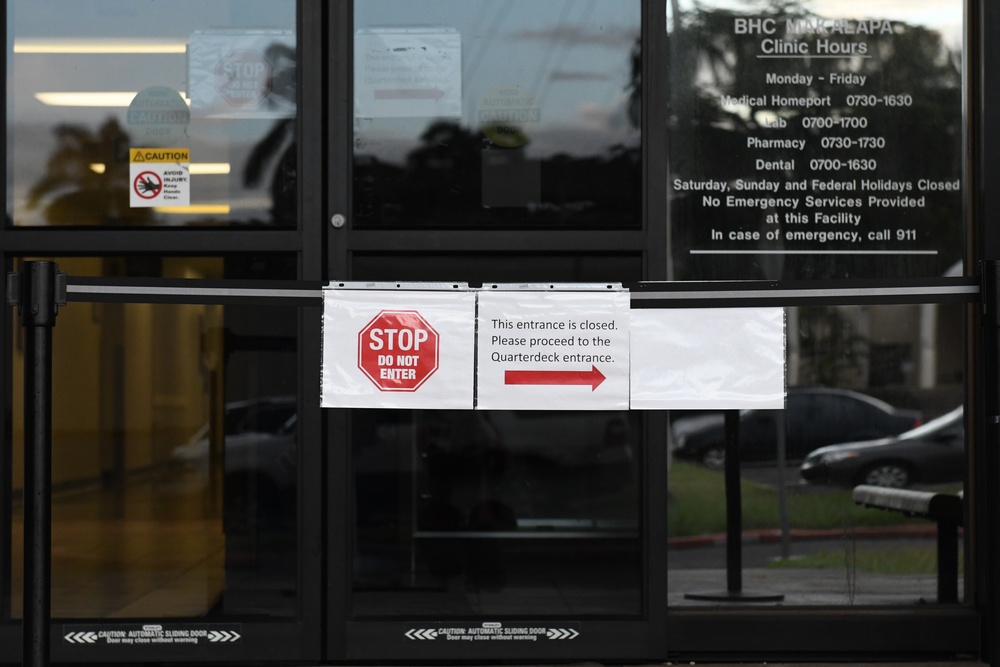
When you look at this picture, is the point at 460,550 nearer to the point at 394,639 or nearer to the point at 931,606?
the point at 394,639

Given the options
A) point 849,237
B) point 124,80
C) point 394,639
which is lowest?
point 394,639

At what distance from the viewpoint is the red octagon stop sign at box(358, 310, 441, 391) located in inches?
198

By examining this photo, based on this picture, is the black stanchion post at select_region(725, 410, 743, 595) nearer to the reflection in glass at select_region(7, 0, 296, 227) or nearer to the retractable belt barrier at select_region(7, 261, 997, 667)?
the retractable belt barrier at select_region(7, 261, 997, 667)

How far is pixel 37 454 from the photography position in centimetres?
407

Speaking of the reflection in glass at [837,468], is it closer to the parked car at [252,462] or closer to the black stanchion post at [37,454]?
the parked car at [252,462]

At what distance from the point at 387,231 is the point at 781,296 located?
219 centimetres

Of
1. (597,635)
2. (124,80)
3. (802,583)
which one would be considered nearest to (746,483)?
(802,583)

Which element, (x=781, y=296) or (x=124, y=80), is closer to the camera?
(x=781, y=296)

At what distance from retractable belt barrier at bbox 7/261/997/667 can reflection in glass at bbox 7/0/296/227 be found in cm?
131

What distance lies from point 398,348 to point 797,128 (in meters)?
2.54

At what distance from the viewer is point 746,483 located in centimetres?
598

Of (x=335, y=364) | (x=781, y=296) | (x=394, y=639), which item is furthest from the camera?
(x=394, y=639)

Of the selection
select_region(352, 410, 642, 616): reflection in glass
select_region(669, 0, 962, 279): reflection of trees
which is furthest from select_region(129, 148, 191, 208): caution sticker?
select_region(669, 0, 962, 279): reflection of trees

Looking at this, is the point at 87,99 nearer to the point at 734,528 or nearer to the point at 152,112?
the point at 152,112
